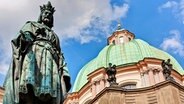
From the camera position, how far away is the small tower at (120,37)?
42.6 meters

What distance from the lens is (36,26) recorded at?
6.35 metres

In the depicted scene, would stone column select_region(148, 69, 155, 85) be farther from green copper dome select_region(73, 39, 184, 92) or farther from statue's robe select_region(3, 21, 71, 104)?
statue's robe select_region(3, 21, 71, 104)

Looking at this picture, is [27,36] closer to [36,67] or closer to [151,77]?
[36,67]

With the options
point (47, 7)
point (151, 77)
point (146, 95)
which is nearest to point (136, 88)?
point (146, 95)

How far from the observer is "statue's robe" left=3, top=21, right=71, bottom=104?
5.46 m

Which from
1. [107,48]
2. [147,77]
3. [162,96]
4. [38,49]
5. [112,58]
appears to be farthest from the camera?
[107,48]

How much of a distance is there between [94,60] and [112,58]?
2812 millimetres

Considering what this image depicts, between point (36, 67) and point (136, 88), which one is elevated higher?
point (136, 88)

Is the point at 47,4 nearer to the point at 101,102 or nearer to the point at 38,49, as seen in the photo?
the point at 38,49

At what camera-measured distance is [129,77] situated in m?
34.7

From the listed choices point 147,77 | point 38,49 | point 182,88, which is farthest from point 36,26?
point 147,77

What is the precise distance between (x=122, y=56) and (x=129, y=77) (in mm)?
3566

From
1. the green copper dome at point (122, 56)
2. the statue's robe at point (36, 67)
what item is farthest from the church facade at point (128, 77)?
the statue's robe at point (36, 67)

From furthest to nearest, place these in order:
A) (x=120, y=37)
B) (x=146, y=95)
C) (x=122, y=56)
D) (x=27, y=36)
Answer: (x=120, y=37), (x=122, y=56), (x=146, y=95), (x=27, y=36)
